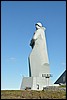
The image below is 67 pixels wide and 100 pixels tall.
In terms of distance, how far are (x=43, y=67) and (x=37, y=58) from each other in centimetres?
108

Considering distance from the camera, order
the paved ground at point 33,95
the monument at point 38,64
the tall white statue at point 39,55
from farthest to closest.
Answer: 1. the tall white statue at point 39,55
2. the monument at point 38,64
3. the paved ground at point 33,95

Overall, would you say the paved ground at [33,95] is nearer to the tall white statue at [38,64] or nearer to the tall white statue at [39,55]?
the tall white statue at [38,64]

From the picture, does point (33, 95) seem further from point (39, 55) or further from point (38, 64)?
point (39, 55)

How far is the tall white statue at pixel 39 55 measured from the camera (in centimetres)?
2402

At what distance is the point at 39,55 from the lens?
2439cm

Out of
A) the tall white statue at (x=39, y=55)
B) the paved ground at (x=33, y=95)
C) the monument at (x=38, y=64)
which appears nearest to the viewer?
the paved ground at (x=33, y=95)

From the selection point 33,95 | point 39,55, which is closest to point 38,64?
point 39,55

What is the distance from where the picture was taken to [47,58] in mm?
24750

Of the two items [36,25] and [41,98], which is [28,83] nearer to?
[36,25]

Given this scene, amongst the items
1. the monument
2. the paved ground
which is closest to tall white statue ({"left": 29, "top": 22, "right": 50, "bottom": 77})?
the monument

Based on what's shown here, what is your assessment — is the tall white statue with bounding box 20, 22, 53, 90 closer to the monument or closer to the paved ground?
the monument

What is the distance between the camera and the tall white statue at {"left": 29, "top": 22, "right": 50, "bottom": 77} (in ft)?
78.8

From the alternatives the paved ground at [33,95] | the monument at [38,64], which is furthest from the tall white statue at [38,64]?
the paved ground at [33,95]

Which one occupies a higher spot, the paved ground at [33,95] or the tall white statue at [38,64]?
the tall white statue at [38,64]
